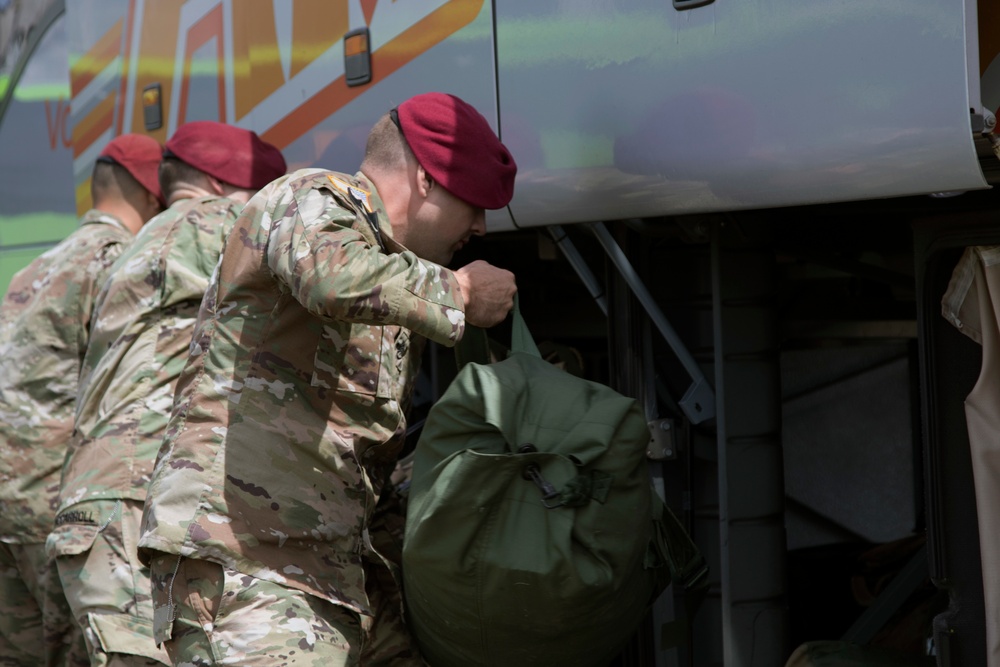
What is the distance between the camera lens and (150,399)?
2771mm

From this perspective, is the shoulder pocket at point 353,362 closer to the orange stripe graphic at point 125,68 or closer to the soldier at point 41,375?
the soldier at point 41,375

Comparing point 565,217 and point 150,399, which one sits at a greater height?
point 565,217

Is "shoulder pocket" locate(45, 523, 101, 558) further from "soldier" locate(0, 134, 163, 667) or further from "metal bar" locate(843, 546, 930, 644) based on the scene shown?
"metal bar" locate(843, 546, 930, 644)

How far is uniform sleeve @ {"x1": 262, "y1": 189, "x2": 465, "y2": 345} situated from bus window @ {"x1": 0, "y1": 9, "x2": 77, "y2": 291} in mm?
2855

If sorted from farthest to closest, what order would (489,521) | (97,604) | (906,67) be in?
(97,604)
(489,521)
(906,67)

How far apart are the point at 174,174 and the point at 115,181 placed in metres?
0.48

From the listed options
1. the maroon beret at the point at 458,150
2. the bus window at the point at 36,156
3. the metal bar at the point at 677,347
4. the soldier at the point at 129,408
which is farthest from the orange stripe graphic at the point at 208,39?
the bus window at the point at 36,156

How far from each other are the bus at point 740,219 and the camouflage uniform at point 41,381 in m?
0.48

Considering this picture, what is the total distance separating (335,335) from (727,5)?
87 centimetres

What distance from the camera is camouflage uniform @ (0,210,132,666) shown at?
3295 mm

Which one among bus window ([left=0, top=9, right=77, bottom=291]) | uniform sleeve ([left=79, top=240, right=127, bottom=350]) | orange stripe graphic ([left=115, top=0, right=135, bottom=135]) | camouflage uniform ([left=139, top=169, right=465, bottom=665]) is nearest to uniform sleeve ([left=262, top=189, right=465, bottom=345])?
camouflage uniform ([left=139, top=169, right=465, bottom=665])

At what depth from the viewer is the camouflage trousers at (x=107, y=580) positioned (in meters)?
2.58

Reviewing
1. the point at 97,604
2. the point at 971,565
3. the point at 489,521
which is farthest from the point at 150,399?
the point at 971,565

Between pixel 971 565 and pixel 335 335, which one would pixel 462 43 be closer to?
pixel 335 335
